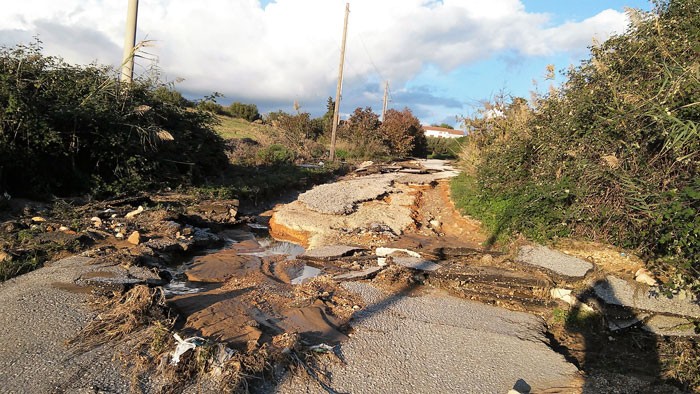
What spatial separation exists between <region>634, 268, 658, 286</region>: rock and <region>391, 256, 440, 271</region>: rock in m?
2.92

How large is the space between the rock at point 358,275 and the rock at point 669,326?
3.71 meters

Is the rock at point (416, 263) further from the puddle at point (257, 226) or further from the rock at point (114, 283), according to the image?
the puddle at point (257, 226)

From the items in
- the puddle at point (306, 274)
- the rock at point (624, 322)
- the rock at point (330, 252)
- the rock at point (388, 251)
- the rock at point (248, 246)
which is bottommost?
the puddle at point (306, 274)

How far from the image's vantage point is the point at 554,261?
279 inches

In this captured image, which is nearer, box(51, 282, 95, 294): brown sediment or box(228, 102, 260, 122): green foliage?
box(51, 282, 95, 294): brown sediment

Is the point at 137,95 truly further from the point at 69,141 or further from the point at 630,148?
the point at 630,148

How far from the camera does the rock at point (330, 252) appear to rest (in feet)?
25.1

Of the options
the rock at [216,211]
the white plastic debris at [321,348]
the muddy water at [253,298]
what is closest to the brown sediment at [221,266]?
the muddy water at [253,298]

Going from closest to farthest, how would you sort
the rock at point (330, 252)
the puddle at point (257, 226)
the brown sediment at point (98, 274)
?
the brown sediment at point (98, 274) → the rock at point (330, 252) → the puddle at point (257, 226)

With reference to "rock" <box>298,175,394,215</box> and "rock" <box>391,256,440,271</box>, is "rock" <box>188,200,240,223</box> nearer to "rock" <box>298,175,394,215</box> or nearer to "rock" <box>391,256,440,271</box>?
"rock" <box>298,175,394,215</box>

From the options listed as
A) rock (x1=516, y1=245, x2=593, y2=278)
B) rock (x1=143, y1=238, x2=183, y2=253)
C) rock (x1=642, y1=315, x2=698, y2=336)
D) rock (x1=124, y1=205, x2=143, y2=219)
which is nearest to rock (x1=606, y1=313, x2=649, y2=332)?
rock (x1=642, y1=315, x2=698, y2=336)

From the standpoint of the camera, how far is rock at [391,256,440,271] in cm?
700

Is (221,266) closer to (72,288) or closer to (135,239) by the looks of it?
(135,239)

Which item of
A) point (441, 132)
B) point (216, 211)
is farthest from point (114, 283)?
point (441, 132)
